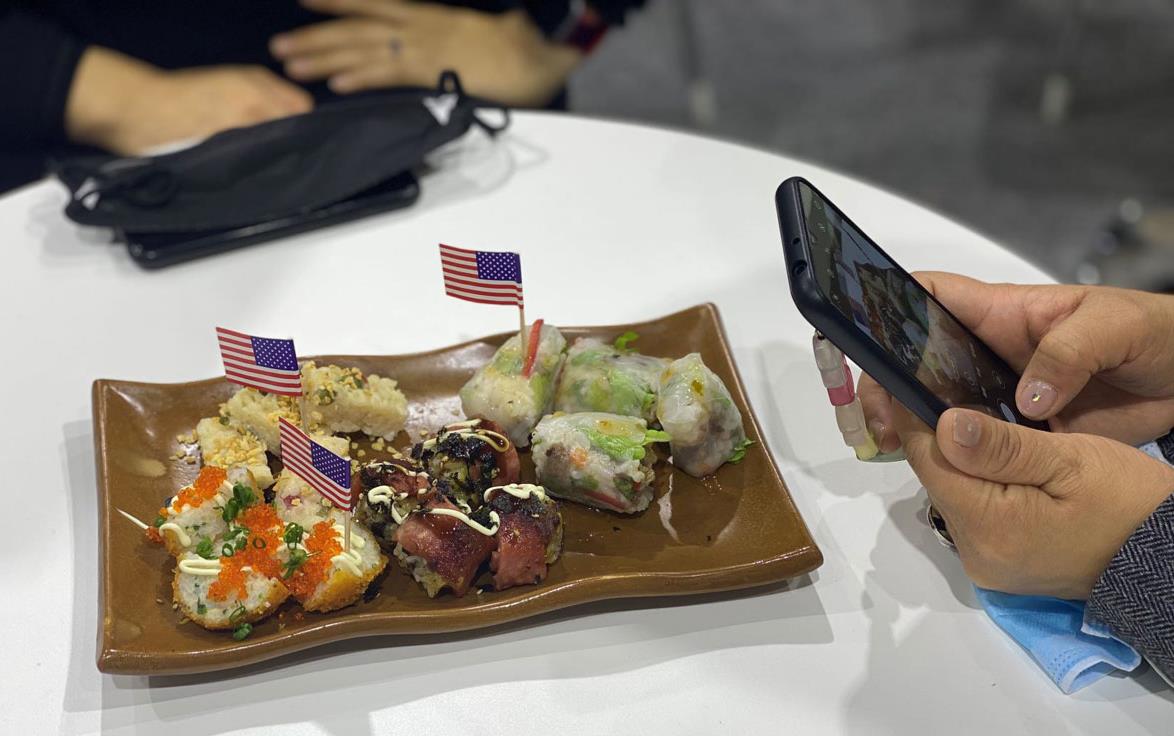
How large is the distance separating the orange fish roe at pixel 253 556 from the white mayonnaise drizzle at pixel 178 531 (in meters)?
0.06

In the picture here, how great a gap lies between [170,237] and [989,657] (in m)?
1.33

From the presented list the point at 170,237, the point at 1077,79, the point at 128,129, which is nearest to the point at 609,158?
the point at 170,237

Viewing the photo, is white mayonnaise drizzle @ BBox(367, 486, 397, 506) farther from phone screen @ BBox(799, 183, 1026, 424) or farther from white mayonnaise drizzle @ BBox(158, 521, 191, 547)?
phone screen @ BBox(799, 183, 1026, 424)

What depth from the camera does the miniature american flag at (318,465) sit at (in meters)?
1.14

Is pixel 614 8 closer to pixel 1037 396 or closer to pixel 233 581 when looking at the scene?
pixel 1037 396

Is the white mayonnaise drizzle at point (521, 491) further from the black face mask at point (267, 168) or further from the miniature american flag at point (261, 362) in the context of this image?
the black face mask at point (267, 168)

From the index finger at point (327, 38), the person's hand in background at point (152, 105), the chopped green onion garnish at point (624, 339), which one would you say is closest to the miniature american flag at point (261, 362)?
the chopped green onion garnish at point (624, 339)

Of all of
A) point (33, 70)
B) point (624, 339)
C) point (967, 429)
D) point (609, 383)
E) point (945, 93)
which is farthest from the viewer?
point (945, 93)

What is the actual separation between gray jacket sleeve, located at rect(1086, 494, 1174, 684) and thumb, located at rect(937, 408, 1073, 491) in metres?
0.10

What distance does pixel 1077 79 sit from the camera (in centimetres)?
351

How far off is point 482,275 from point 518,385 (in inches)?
5.7

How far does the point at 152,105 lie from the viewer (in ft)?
6.58

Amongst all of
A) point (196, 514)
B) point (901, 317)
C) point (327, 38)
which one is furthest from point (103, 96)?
point (901, 317)

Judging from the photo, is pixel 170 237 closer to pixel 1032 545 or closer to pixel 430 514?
pixel 430 514
